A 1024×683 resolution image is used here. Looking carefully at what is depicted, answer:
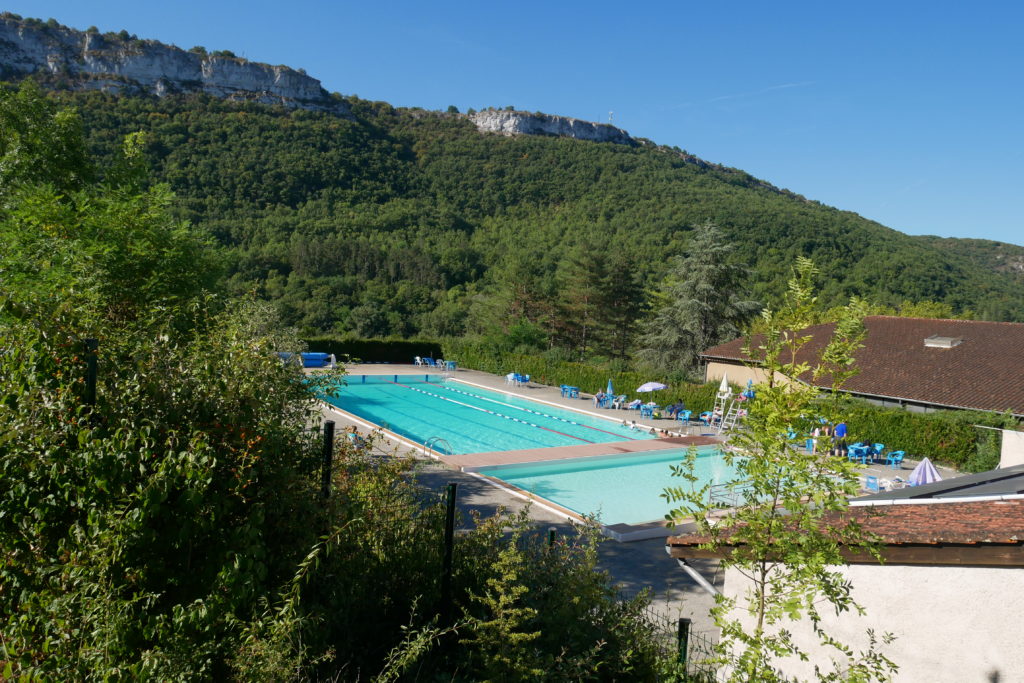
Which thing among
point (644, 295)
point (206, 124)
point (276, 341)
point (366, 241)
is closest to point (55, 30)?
point (206, 124)

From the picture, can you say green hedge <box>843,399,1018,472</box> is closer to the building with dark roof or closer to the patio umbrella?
the patio umbrella

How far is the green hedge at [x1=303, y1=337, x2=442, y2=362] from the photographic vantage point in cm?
3222

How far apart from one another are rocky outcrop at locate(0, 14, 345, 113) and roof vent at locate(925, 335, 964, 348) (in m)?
76.6

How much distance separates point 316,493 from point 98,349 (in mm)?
1445

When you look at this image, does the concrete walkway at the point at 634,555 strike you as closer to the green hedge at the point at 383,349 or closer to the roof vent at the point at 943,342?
the roof vent at the point at 943,342

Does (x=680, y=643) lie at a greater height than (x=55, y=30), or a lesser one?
lesser

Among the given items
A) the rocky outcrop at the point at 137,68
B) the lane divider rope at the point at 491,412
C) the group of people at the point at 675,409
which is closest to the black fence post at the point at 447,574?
the lane divider rope at the point at 491,412

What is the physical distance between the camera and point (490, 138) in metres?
90.1

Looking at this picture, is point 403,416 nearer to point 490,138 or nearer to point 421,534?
point 421,534

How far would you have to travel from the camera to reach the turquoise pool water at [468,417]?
63.2 ft

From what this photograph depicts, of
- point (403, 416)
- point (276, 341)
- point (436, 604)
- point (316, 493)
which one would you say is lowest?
point (403, 416)

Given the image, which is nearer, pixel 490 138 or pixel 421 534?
pixel 421 534

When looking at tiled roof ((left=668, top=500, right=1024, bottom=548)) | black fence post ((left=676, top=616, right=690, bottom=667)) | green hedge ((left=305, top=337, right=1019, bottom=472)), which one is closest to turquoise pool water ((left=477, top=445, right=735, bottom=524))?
green hedge ((left=305, top=337, right=1019, bottom=472))

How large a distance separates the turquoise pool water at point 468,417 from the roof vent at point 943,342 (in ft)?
33.4
